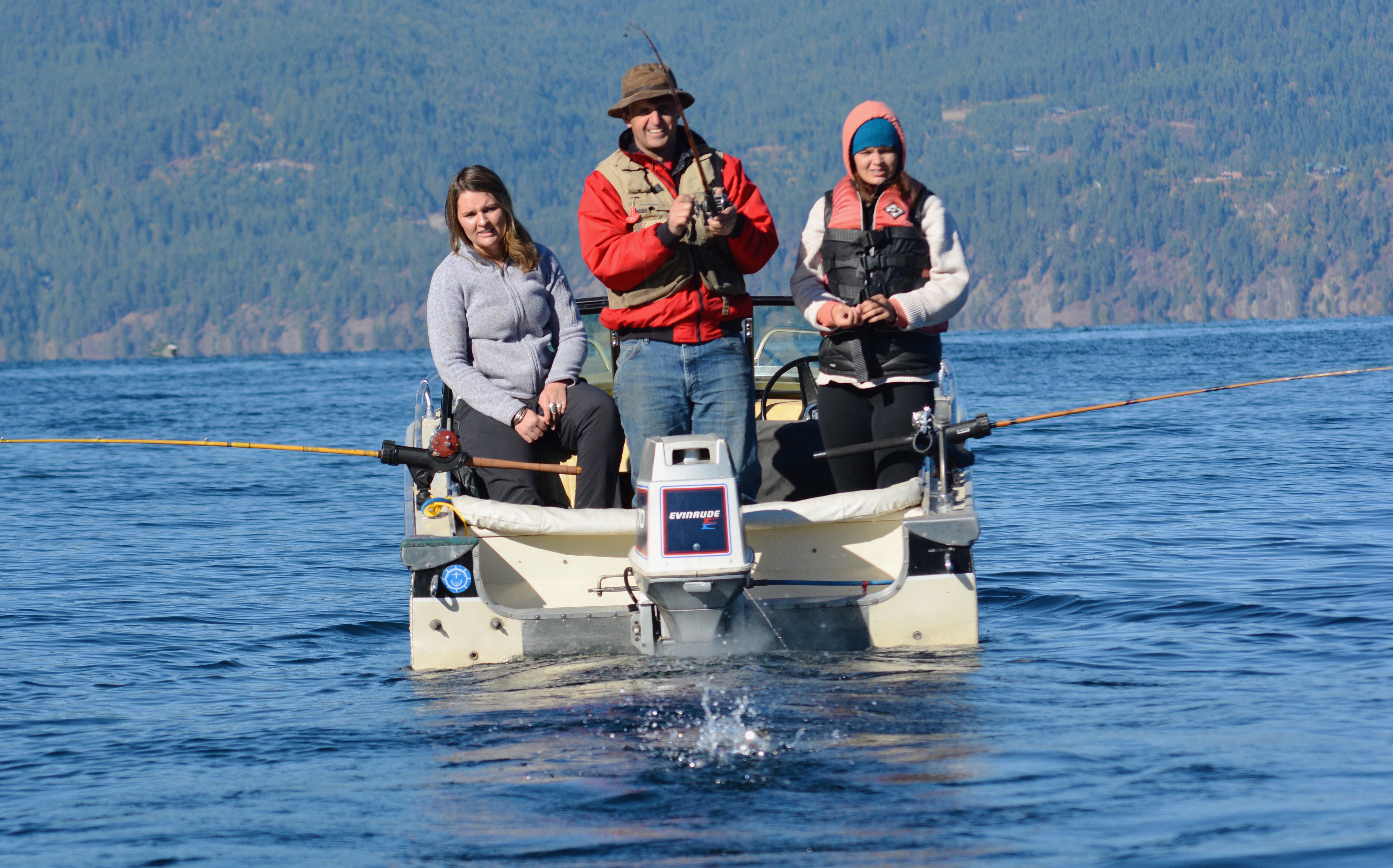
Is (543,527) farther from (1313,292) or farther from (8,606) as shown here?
(1313,292)

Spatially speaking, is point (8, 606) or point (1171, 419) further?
point (1171, 419)

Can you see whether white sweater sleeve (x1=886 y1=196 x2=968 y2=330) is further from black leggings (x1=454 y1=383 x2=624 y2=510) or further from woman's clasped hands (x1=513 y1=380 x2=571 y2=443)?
woman's clasped hands (x1=513 y1=380 x2=571 y2=443)

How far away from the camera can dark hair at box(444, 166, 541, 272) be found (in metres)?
5.83

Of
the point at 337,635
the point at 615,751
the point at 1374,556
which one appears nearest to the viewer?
the point at 615,751

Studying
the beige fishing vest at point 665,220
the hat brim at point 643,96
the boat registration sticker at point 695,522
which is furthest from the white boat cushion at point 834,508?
the hat brim at point 643,96

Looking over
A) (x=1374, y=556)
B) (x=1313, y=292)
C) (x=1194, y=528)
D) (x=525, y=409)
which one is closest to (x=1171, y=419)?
(x=1194, y=528)

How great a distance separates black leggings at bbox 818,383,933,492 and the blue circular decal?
1.46 metres

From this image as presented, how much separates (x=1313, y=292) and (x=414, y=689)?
188m

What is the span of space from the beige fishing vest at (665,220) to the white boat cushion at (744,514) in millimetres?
804

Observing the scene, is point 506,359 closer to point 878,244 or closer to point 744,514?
point 744,514

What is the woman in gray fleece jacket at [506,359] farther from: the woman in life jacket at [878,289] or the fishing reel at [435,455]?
the woman in life jacket at [878,289]

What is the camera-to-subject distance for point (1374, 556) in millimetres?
9031

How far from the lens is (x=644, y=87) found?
535 centimetres

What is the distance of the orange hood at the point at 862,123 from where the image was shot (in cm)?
555
